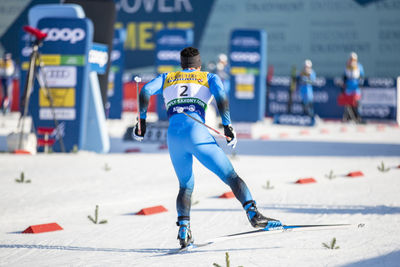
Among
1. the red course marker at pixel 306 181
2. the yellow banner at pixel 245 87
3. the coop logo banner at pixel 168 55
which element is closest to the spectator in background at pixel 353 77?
the yellow banner at pixel 245 87

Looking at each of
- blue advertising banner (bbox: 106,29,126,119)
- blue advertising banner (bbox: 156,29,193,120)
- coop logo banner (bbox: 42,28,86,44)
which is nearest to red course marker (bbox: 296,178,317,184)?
coop logo banner (bbox: 42,28,86,44)

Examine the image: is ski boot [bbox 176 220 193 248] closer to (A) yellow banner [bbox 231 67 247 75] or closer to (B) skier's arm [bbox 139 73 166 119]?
(B) skier's arm [bbox 139 73 166 119]

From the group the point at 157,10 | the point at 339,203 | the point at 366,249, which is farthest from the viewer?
the point at 157,10

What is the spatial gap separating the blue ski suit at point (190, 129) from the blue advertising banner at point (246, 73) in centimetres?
1442

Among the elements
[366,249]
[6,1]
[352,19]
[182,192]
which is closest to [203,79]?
[182,192]

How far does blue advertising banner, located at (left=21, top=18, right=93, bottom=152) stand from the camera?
37.4 ft

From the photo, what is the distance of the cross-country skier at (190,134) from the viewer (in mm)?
4914

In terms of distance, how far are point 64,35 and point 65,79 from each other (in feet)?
2.65

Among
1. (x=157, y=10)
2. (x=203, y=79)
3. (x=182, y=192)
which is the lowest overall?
(x=182, y=192)

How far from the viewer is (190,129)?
4984 millimetres

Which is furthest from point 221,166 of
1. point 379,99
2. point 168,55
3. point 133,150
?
point 379,99

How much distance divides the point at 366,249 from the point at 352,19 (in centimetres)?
2260

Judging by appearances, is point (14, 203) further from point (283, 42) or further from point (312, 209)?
point (283, 42)

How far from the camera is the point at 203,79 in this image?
5098 millimetres
